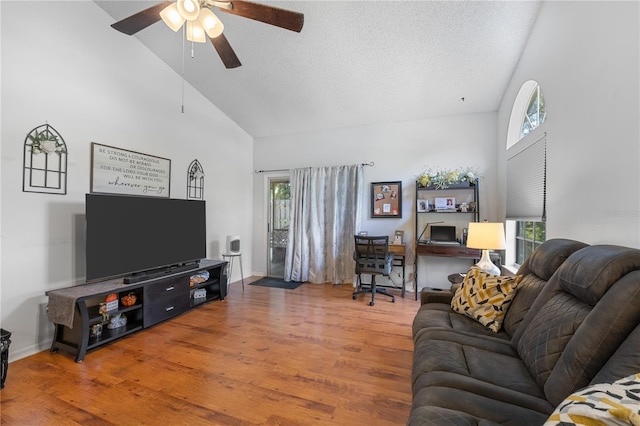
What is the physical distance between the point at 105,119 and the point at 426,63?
140 inches

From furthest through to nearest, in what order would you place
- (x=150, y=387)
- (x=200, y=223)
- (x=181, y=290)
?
(x=200, y=223) < (x=181, y=290) < (x=150, y=387)

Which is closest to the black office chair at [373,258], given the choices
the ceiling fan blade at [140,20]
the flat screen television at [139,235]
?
the flat screen television at [139,235]

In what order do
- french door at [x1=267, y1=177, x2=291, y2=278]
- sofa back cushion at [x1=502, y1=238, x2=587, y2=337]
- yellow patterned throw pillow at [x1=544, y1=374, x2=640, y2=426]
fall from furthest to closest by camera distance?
french door at [x1=267, y1=177, x2=291, y2=278]
sofa back cushion at [x1=502, y1=238, x2=587, y2=337]
yellow patterned throw pillow at [x1=544, y1=374, x2=640, y2=426]

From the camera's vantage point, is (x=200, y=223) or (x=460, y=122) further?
(x=460, y=122)

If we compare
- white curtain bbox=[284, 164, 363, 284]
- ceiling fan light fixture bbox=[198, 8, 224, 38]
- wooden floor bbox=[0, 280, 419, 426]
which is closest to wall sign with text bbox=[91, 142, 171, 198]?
wooden floor bbox=[0, 280, 419, 426]

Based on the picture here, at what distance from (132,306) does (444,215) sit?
4.10 meters

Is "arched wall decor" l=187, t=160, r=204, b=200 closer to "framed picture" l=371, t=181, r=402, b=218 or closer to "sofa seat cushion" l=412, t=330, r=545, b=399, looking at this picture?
"framed picture" l=371, t=181, r=402, b=218

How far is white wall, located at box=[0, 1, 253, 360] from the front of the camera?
7.30 ft

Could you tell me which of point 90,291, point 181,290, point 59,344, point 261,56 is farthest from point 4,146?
point 261,56

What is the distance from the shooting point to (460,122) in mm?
4035

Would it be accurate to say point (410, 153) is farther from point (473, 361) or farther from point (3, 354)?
point (3, 354)

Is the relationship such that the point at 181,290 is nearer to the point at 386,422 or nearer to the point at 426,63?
the point at 386,422

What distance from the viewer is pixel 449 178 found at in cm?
381

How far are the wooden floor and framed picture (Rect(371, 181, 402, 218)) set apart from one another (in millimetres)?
1749
